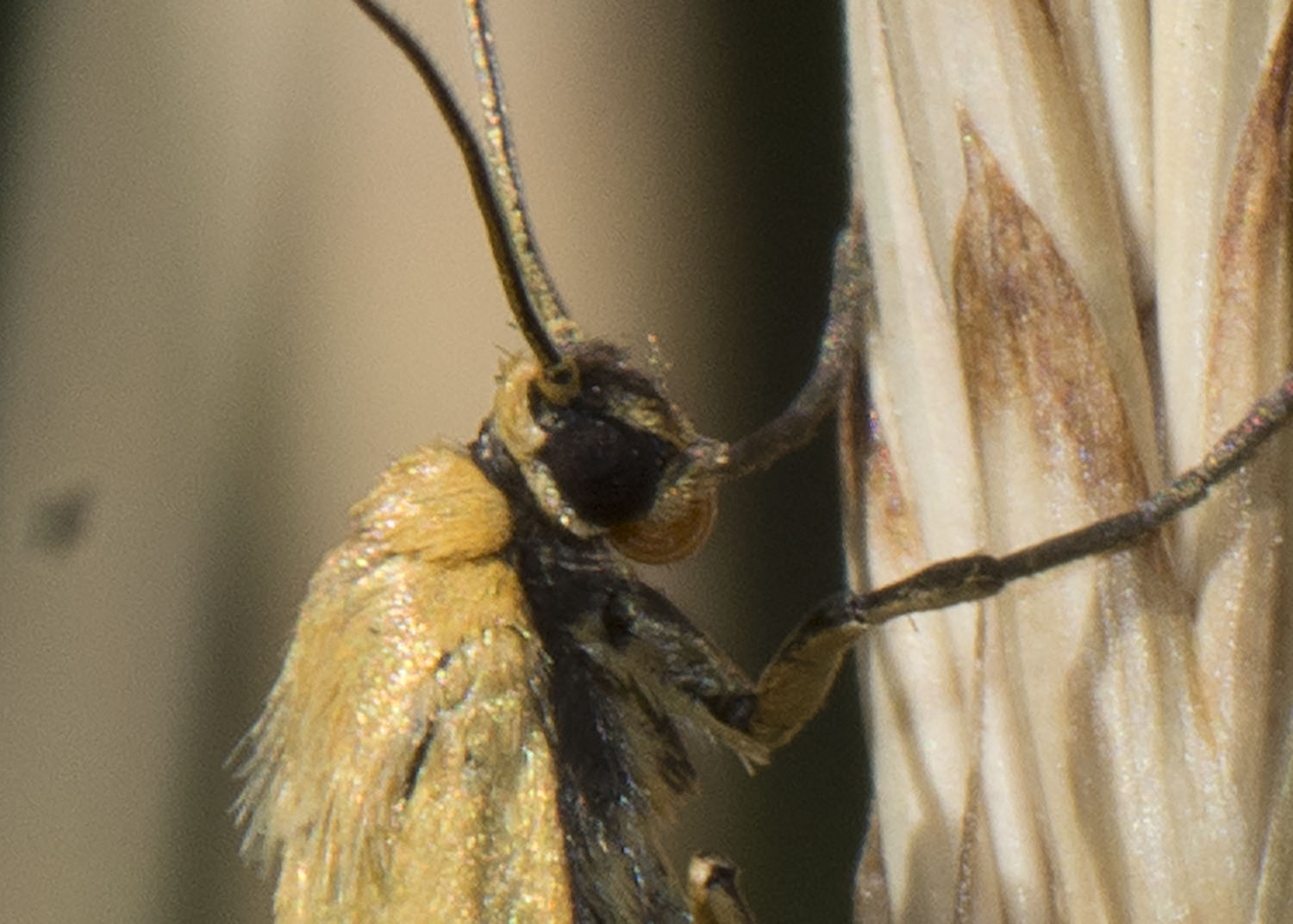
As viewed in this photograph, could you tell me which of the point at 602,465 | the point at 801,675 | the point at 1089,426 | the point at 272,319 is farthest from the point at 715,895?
the point at 272,319

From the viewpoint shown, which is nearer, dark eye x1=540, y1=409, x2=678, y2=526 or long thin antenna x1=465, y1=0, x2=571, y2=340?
long thin antenna x1=465, y1=0, x2=571, y2=340

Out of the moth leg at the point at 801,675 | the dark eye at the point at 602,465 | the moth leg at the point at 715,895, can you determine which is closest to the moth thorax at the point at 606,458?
the dark eye at the point at 602,465

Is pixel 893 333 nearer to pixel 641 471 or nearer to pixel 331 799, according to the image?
pixel 641 471

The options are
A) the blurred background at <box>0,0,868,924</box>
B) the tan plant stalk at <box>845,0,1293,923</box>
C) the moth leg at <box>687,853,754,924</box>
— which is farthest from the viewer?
the blurred background at <box>0,0,868,924</box>

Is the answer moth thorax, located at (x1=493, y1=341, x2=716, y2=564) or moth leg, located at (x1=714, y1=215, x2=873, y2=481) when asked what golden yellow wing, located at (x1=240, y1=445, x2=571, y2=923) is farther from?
moth leg, located at (x1=714, y1=215, x2=873, y2=481)

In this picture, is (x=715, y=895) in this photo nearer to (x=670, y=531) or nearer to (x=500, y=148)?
(x=670, y=531)

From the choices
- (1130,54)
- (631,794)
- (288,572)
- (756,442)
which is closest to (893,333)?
(1130,54)

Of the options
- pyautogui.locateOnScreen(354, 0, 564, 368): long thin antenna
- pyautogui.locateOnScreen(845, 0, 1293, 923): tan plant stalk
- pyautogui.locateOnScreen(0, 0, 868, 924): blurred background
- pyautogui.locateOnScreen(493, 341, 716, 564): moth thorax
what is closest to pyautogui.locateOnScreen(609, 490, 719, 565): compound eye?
pyautogui.locateOnScreen(493, 341, 716, 564): moth thorax
